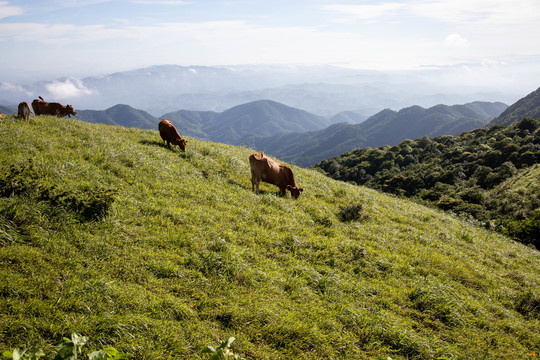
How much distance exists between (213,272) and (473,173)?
68235 millimetres

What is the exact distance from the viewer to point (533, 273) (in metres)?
13.9

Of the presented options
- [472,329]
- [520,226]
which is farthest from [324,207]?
[520,226]

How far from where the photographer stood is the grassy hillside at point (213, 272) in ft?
19.2

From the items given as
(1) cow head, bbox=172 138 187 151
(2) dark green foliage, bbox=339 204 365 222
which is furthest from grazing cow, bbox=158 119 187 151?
(2) dark green foliage, bbox=339 204 365 222

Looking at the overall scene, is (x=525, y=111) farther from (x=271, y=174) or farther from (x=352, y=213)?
(x=271, y=174)

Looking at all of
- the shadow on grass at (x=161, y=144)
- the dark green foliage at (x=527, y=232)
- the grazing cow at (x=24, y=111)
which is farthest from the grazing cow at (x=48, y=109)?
the dark green foliage at (x=527, y=232)

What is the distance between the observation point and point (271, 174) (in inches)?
633

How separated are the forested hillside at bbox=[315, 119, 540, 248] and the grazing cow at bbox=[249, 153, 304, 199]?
17751 millimetres

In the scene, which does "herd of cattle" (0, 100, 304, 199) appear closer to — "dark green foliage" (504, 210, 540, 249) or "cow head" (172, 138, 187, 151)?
"cow head" (172, 138, 187, 151)

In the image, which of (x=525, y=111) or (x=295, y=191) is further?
(x=525, y=111)

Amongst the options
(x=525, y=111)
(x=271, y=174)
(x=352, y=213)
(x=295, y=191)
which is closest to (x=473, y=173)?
(x=352, y=213)

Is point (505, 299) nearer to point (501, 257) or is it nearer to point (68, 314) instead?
point (501, 257)

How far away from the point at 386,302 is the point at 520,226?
884 inches

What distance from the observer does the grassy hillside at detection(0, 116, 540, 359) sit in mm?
5844
